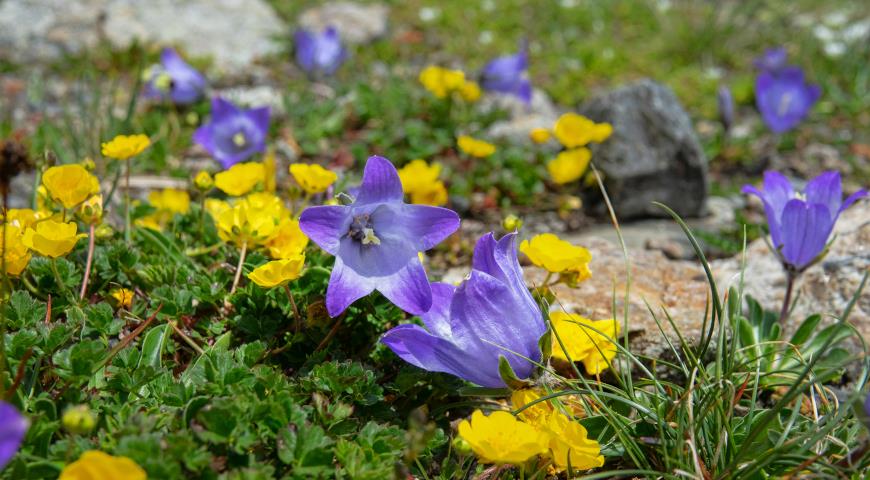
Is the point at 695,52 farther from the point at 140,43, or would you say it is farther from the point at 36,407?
the point at 36,407

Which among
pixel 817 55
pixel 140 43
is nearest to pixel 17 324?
pixel 140 43

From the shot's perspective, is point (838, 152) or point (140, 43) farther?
point (140, 43)

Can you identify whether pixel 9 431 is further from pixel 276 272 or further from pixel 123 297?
pixel 123 297

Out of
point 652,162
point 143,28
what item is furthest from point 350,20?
point 652,162

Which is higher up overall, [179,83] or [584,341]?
[179,83]

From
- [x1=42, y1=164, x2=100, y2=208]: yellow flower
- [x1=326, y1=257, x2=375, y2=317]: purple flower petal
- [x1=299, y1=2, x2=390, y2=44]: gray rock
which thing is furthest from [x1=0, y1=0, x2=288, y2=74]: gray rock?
[x1=326, y1=257, x2=375, y2=317]: purple flower petal

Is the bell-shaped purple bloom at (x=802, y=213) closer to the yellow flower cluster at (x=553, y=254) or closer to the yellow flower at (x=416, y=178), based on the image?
the yellow flower cluster at (x=553, y=254)

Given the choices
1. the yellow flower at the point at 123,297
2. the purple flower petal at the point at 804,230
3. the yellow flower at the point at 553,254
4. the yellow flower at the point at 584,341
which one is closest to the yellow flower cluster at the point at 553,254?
the yellow flower at the point at 553,254
